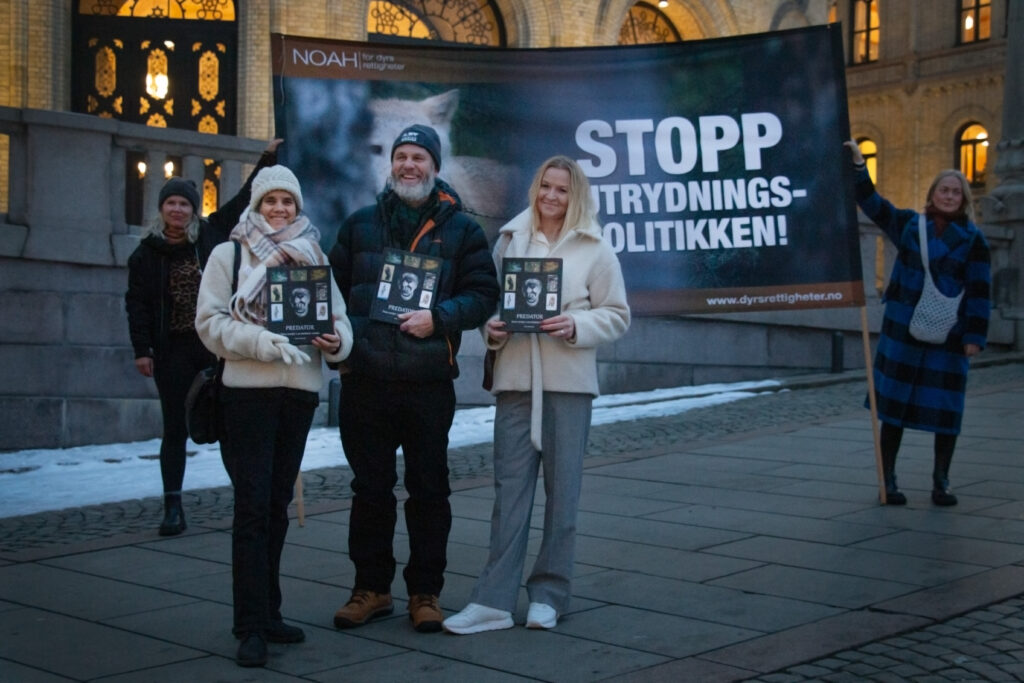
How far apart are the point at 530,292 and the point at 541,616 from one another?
4.33ft

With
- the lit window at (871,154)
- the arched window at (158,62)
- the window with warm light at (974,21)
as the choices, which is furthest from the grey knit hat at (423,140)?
the lit window at (871,154)

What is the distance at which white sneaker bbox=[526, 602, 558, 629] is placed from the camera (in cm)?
567

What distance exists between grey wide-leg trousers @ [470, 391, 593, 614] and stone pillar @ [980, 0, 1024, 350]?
15.1 meters

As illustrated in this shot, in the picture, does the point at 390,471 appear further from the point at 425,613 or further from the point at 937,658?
the point at 937,658

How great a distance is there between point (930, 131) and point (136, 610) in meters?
40.7

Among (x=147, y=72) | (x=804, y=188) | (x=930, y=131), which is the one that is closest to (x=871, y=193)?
(x=804, y=188)

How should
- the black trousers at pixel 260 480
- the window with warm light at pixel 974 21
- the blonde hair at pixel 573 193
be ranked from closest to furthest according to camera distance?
the black trousers at pixel 260 480, the blonde hair at pixel 573 193, the window with warm light at pixel 974 21

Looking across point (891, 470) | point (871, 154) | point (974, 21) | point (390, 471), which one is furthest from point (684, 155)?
point (871, 154)

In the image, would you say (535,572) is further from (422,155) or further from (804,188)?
(804,188)

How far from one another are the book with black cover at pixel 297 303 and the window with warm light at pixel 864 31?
141 feet

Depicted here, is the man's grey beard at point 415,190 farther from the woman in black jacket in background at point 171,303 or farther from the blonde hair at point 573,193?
the woman in black jacket in background at point 171,303

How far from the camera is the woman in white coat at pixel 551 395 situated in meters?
5.79

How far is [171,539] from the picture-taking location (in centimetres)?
769

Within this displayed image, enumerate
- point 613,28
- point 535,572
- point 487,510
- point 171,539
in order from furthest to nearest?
point 613,28 < point 487,510 < point 171,539 < point 535,572
